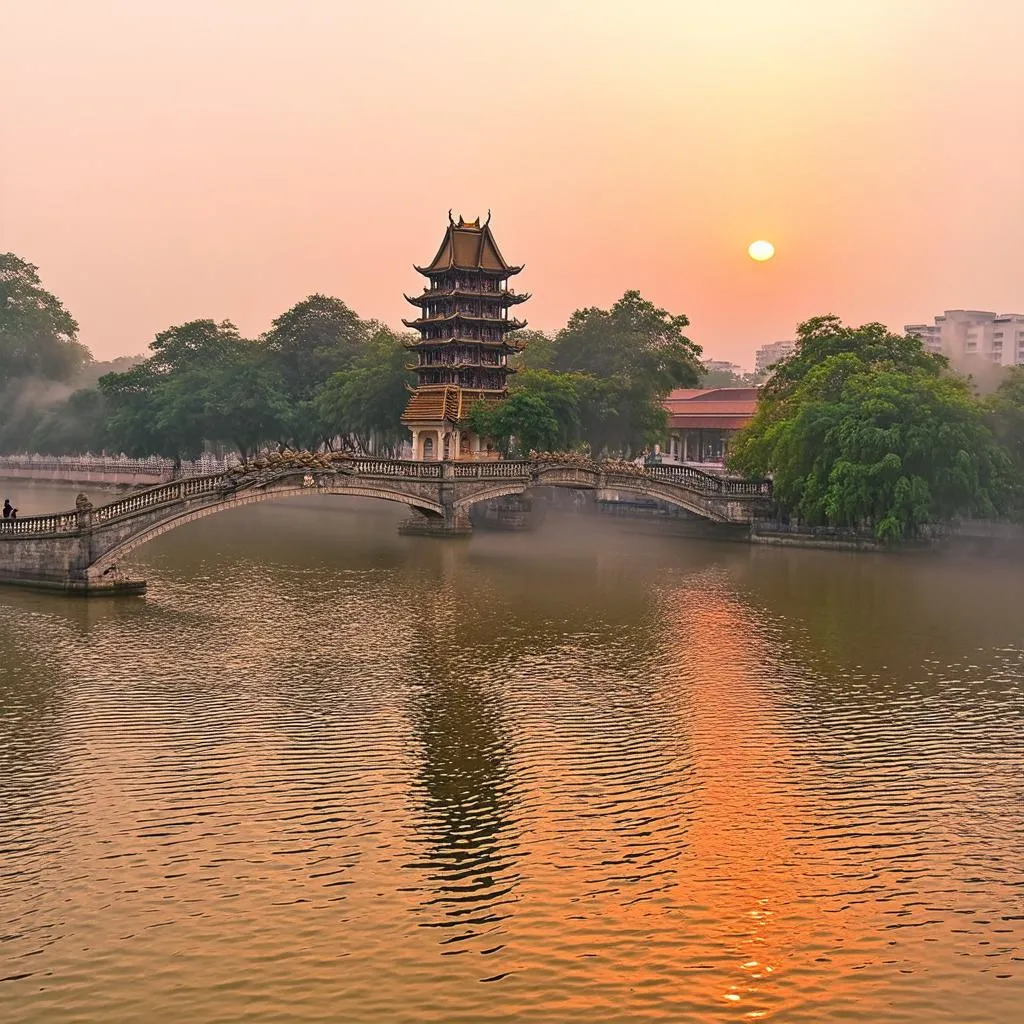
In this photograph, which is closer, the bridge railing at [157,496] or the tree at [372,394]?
the bridge railing at [157,496]

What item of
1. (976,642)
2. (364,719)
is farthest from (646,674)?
(976,642)

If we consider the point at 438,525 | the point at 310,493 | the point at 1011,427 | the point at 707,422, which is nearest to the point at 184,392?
the point at 438,525

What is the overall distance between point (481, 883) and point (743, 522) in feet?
159

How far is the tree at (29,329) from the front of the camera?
12269 centimetres

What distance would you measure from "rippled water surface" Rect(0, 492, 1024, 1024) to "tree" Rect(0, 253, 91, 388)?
95405mm

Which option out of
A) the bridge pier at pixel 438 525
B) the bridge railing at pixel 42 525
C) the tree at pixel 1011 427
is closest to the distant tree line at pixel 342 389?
the bridge pier at pixel 438 525

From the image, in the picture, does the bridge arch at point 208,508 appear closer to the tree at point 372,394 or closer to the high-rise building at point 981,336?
the tree at point 372,394

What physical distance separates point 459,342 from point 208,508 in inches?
1257

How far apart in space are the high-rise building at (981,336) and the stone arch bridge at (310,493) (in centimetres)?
11559

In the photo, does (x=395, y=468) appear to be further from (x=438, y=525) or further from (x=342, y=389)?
(x=342, y=389)

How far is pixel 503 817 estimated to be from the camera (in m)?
18.9

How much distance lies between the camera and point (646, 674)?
96.0ft

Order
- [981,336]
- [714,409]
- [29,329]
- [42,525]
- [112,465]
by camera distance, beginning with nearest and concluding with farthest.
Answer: [42,525]
[714,409]
[112,465]
[29,329]
[981,336]

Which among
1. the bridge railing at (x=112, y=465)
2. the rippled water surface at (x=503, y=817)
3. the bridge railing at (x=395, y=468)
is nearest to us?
the rippled water surface at (x=503, y=817)
